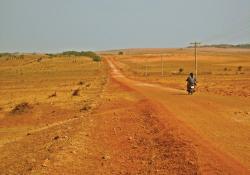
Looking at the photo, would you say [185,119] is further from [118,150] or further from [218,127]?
[118,150]

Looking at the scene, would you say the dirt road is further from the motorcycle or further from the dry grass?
the dry grass

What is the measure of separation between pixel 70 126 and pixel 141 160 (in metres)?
7.85

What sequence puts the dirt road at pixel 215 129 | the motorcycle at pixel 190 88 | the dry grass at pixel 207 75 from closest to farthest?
the dirt road at pixel 215 129, the motorcycle at pixel 190 88, the dry grass at pixel 207 75

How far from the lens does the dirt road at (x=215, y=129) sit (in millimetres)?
11789

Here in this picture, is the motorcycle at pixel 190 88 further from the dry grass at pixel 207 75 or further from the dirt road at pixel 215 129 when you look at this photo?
the dirt road at pixel 215 129

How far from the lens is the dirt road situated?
464 inches

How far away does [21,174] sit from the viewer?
43.0 ft

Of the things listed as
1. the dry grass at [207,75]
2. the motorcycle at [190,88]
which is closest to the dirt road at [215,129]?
the motorcycle at [190,88]

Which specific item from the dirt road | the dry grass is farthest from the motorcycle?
the dirt road

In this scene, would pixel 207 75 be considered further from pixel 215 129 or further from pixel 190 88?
pixel 215 129

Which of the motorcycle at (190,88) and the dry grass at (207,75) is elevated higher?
the motorcycle at (190,88)

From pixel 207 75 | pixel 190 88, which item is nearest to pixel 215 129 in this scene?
pixel 190 88

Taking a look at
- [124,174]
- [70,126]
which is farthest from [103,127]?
[124,174]

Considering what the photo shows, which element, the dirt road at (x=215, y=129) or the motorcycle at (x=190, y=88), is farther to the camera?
the motorcycle at (x=190, y=88)
